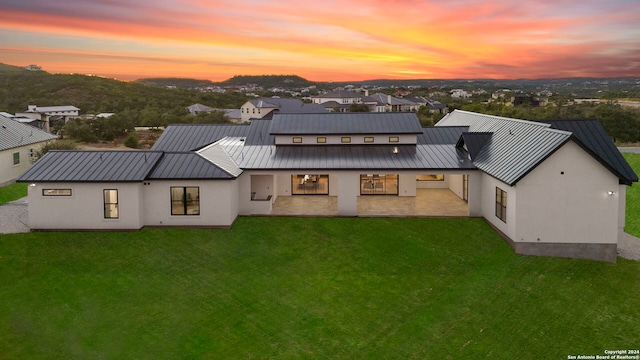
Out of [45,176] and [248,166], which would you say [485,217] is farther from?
[45,176]

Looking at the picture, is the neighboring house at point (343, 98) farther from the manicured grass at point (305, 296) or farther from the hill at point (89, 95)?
the manicured grass at point (305, 296)

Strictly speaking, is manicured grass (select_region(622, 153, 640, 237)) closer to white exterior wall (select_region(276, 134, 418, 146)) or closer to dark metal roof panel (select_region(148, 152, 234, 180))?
white exterior wall (select_region(276, 134, 418, 146))

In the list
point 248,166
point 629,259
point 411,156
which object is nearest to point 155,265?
point 248,166

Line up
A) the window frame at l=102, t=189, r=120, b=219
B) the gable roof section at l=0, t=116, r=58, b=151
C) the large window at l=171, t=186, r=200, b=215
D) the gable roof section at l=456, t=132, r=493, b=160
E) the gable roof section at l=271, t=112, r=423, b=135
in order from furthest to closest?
the gable roof section at l=0, t=116, r=58, b=151
the gable roof section at l=271, t=112, r=423, b=135
the gable roof section at l=456, t=132, r=493, b=160
the large window at l=171, t=186, r=200, b=215
the window frame at l=102, t=189, r=120, b=219

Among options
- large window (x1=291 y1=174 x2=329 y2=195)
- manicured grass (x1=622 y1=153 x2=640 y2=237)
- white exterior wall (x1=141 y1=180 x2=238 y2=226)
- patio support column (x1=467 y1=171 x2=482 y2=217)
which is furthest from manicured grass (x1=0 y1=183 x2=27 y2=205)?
manicured grass (x1=622 y1=153 x2=640 y2=237)

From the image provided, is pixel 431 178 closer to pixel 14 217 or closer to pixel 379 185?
pixel 379 185

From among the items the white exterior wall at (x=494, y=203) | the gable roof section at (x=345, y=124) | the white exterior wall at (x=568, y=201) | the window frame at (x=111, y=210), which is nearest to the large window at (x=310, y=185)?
the gable roof section at (x=345, y=124)
